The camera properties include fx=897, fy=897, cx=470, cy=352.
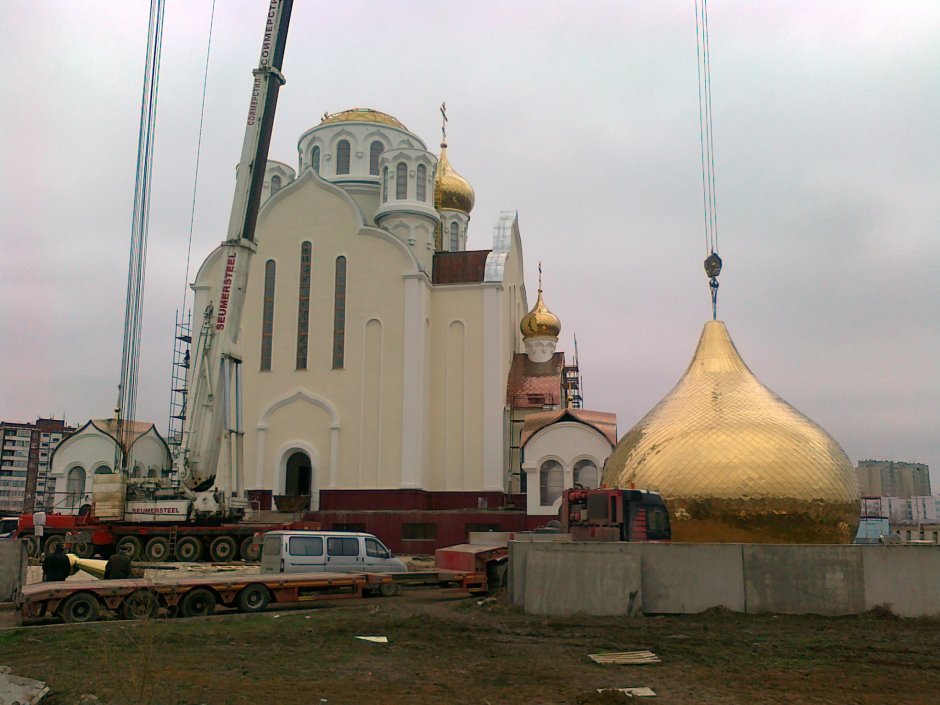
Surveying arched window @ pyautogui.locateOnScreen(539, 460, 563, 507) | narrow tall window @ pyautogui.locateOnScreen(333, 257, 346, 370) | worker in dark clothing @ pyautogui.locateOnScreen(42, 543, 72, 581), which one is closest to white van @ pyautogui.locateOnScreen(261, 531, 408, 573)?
worker in dark clothing @ pyautogui.locateOnScreen(42, 543, 72, 581)

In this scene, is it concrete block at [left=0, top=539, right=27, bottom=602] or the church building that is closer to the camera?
concrete block at [left=0, top=539, right=27, bottom=602]

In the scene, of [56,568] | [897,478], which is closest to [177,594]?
[56,568]

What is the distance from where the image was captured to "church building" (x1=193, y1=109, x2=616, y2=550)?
1137 inches

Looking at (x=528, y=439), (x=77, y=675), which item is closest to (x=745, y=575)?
(x=77, y=675)

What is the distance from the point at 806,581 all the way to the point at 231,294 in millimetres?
15773

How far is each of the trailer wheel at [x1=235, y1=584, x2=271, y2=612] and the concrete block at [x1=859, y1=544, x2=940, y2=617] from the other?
28.2 feet

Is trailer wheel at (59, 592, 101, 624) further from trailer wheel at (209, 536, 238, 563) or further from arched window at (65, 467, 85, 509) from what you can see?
arched window at (65, 467, 85, 509)

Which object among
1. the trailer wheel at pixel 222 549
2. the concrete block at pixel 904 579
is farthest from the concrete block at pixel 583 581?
the trailer wheel at pixel 222 549

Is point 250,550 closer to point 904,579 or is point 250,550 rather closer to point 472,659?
point 472,659

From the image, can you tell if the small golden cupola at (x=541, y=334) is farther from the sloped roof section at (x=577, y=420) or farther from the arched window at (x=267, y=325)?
the arched window at (x=267, y=325)

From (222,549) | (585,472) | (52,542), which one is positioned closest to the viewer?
(52,542)

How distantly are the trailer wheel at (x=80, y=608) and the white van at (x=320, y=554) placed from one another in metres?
3.78

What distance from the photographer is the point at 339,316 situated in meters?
31.2

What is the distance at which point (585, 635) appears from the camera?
11047 mm
